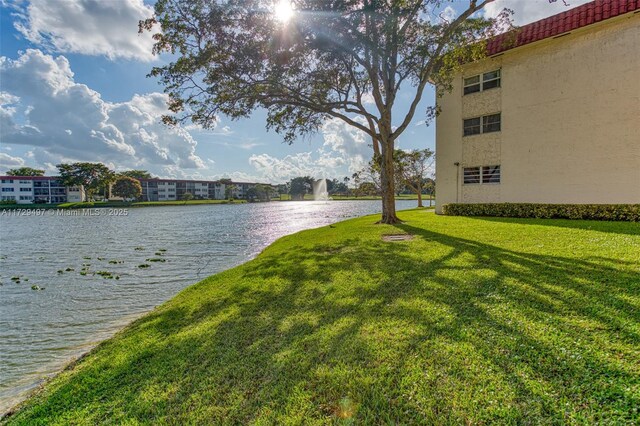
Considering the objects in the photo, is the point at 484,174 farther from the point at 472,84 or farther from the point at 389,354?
the point at 389,354

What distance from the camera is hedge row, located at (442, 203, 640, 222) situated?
12.1 meters

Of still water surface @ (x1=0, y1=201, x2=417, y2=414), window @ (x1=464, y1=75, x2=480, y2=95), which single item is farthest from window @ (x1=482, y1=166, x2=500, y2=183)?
still water surface @ (x1=0, y1=201, x2=417, y2=414)

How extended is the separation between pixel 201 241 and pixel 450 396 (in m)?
16.9

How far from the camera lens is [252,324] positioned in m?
4.47

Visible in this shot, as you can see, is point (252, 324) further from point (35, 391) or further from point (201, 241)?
point (201, 241)

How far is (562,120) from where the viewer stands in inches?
566

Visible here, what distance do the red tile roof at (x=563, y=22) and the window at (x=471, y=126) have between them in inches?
136

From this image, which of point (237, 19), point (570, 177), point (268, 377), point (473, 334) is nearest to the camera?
point (268, 377)

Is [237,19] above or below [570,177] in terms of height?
above

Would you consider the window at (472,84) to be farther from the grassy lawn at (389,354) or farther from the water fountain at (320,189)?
the water fountain at (320,189)

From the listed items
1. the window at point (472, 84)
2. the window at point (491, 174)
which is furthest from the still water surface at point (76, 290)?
the window at point (472, 84)

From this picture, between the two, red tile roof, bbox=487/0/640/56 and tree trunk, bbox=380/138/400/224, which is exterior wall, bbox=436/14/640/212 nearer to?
red tile roof, bbox=487/0/640/56

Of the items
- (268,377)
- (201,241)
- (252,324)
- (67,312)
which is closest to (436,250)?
(252,324)

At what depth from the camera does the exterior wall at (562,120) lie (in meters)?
12.8
